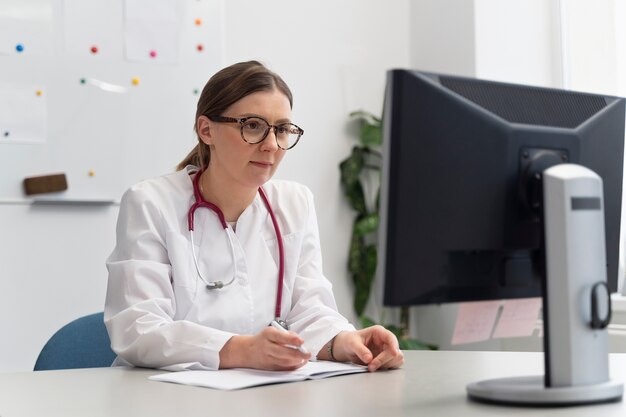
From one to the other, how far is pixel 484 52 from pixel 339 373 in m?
2.56

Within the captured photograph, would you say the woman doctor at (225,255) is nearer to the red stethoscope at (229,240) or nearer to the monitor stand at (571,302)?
the red stethoscope at (229,240)

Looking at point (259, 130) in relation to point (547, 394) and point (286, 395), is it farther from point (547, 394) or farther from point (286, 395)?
point (547, 394)

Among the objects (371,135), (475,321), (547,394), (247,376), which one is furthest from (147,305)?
(371,135)

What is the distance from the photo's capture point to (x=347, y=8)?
3986mm

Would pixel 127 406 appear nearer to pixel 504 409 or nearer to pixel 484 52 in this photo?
pixel 504 409

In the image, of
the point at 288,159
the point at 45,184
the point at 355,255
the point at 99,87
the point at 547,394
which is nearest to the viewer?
the point at 547,394

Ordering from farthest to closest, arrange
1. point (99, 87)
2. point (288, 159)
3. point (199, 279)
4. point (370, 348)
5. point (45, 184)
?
point (288, 159)
point (99, 87)
point (45, 184)
point (199, 279)
point (370, 348)

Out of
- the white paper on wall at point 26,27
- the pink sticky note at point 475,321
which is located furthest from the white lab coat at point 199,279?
the white paper on wall at point 26,27

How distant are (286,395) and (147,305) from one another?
50 centimetres

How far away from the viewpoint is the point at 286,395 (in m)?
1.25

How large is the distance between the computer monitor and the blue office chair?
1.04 meters

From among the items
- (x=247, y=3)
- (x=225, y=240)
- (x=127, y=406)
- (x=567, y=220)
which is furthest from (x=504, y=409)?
(x=247, y=3)

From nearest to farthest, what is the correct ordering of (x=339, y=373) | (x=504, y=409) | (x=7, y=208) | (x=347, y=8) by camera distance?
(x=504, y=409) < (x=339, y=373) < (x=7, y=208) < (x=347, y=8)

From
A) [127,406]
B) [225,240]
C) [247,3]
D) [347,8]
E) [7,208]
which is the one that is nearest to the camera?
[127,406]
